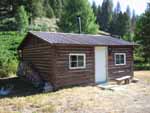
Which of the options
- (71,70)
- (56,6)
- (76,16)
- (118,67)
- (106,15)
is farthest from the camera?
(106,15)

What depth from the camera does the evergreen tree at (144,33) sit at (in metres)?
29.8

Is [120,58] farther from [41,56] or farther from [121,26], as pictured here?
[121,26]

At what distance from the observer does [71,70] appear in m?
15.1

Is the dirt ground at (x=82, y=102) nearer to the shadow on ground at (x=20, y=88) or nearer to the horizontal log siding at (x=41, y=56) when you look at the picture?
the shadow on ground at (x=20, y=88)

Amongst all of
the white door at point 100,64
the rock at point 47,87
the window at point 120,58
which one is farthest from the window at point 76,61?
the window at point 120,58

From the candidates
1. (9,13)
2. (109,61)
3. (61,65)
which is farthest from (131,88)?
(9,13)

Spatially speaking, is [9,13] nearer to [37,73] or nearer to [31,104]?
[37,73]

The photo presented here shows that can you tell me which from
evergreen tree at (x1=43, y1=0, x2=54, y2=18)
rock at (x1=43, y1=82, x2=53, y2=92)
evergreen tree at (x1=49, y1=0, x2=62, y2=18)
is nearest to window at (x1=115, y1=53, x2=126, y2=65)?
rock at (x1=43, y1=82, x2=53, y2=92)

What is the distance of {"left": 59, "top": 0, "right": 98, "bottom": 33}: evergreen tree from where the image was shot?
3912 centimetres

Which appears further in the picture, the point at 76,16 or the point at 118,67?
the point at 76,16

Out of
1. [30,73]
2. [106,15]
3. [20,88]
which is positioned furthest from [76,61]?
[106,15]

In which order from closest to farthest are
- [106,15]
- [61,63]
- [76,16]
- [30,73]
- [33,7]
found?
[61,63], [30,73], [76,16], [33,7], [106,15]

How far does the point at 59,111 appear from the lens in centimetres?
989

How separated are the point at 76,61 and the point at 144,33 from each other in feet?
56.5
